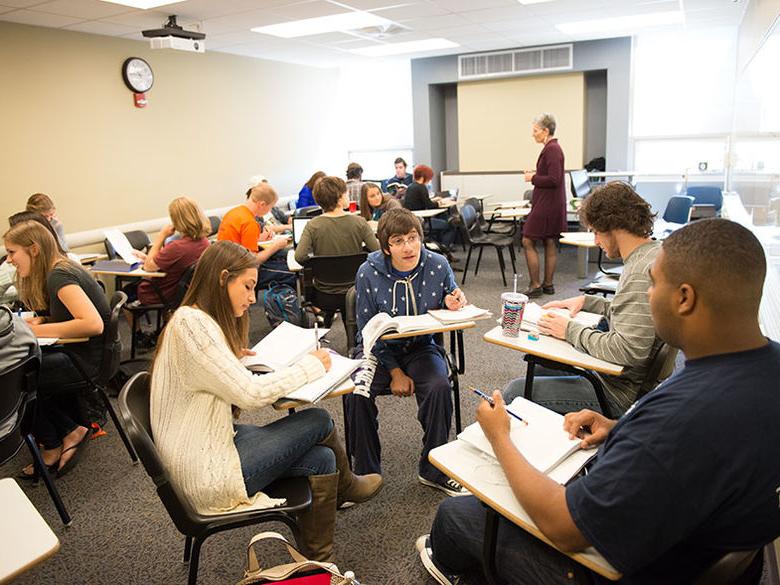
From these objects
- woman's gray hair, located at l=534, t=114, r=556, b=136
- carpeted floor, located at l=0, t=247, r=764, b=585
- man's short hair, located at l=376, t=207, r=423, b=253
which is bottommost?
carpeted floor, located at l=0, t=247, r=764, b=585

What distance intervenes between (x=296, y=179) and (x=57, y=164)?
3.79 metres

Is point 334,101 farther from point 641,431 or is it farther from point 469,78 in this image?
point 641,431

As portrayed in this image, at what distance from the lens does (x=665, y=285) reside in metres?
1.13

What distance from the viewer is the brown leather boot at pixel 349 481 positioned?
2.08 metres

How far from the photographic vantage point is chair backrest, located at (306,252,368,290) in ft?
12.7

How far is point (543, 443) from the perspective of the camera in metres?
1.48

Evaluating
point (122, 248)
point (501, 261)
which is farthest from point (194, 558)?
point (501, 261)

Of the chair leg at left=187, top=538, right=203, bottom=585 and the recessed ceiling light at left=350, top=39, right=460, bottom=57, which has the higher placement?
the recessed ceiling light at left=350, top=39, right=460, bottom=57

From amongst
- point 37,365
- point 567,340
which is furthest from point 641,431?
point 37,365

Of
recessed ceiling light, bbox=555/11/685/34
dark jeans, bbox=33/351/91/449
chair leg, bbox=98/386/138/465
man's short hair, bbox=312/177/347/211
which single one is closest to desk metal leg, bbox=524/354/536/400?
chair leg, bbox=98/386/138/465

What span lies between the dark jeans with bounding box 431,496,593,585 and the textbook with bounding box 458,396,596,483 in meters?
0.22

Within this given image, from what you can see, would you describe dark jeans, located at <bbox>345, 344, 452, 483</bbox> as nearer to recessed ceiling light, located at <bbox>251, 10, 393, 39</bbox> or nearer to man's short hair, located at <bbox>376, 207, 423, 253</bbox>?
man's short hair, located at <bbox>376, 207, 423, 253</bbox>

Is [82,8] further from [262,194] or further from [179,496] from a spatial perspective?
[179,496]

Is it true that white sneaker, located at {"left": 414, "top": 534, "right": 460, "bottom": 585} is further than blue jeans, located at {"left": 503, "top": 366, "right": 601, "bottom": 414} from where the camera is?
No
